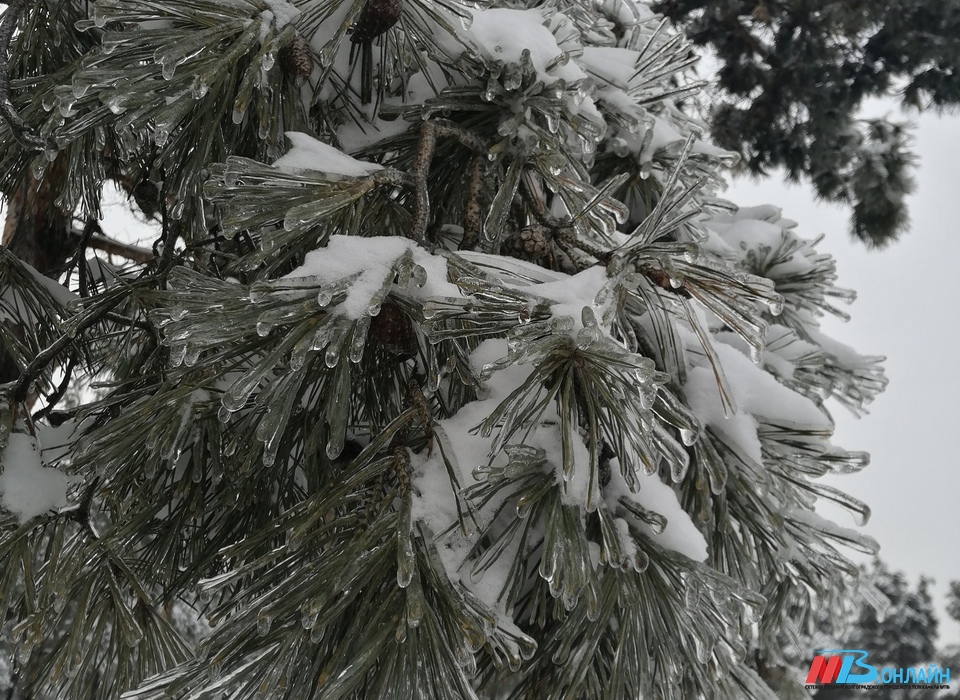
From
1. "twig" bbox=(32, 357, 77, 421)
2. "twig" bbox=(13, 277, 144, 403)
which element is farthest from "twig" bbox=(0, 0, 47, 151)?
"twig" bbox=(32, 357, 77, 421)

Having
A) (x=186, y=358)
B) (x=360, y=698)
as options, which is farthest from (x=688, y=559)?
(x=186, y=358)

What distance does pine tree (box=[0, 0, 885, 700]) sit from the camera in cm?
61

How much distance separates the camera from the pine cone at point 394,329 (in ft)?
2.25

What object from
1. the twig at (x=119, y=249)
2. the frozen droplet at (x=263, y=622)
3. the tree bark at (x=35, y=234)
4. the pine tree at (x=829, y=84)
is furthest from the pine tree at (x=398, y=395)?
→ the pine tree at (x=829, y=84)

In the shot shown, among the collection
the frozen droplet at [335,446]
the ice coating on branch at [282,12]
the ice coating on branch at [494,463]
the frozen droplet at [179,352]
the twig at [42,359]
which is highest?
the ice coating on branch at [282,12]

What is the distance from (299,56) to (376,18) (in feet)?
0.33

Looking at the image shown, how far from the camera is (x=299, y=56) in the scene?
853 millimetres

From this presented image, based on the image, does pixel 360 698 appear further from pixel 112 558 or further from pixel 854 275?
pixel 854 275

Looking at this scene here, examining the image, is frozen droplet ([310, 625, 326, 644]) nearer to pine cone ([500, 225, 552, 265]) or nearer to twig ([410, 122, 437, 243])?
twig ([410, 122, 437, 243])

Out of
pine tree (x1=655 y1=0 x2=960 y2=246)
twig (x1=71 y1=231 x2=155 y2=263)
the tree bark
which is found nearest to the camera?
the tree bark

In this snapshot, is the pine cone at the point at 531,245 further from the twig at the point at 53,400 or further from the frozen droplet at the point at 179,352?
the twig at the point at 53,400

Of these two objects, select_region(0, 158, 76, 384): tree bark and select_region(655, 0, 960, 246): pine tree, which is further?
select_region(655, 0, 960, 246): pine tree

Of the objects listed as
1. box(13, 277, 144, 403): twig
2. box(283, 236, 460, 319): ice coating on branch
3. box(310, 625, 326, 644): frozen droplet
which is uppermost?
box(283, 236, 460, 319): ice coating on branch

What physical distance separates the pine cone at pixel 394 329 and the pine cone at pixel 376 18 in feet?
1.29
